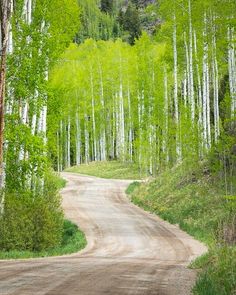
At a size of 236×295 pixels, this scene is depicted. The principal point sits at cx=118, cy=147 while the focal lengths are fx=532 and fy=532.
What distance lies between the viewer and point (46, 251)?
16.9 m

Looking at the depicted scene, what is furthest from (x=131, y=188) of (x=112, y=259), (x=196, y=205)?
(x=112, y=259)

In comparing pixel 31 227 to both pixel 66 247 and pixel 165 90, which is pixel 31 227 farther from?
pixel 165 90

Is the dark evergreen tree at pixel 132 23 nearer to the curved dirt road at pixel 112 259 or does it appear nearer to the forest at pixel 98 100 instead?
the forest at pixel 98 100

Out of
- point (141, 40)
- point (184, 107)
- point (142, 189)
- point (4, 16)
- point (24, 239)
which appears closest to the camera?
point (4, 16)

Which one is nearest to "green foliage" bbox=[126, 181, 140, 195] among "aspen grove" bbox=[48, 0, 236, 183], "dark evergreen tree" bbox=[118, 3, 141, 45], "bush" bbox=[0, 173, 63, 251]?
"aspen grove" bbox=[48, 0, 236, 183]

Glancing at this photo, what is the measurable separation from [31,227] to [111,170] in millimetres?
31869

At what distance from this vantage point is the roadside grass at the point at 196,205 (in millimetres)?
15138

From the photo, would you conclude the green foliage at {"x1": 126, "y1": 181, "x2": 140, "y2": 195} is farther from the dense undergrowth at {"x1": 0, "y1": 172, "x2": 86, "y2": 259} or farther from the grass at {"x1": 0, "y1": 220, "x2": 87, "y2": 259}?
the dense undergrowth at {"x1": 0, "y1": 172, "x2": 86, "y2": 259}

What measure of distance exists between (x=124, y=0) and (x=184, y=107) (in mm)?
98461

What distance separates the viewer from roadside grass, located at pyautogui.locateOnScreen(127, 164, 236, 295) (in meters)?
15.1

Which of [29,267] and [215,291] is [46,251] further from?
[215,291]

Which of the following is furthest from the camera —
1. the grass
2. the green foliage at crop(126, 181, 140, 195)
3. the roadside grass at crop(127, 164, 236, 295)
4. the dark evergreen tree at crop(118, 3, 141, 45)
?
the dark evergreen tree at crop(118, 3, 141, 45)

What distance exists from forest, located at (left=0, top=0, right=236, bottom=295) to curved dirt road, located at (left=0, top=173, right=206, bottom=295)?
5.61ft

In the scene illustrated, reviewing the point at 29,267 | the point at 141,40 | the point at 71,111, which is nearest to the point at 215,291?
the point at 29,267
